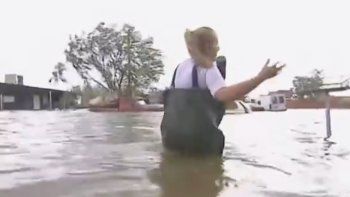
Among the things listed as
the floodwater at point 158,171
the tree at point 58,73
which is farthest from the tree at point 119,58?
the floodwater at point 158,171

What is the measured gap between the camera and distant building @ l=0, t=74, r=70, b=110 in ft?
161

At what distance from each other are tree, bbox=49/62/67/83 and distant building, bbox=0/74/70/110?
4326 millimetres

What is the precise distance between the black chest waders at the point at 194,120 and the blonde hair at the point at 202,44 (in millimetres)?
135

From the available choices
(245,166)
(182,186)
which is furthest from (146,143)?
(182,186)

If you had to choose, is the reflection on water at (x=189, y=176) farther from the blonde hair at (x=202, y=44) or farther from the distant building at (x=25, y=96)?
the distant building at (x=25, y=96)

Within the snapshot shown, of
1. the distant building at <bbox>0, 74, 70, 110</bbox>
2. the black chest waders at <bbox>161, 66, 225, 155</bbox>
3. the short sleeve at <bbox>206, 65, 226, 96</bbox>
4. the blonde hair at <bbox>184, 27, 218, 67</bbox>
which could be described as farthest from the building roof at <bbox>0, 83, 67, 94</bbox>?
the short sleeve at <bbox>206, 65, 226, 96</bbox>

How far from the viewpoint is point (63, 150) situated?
4.57 m

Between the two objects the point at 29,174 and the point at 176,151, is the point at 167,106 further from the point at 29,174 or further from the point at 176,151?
the point at 29,174

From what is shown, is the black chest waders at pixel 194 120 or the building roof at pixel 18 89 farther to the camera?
the building roof at pixel 18 89

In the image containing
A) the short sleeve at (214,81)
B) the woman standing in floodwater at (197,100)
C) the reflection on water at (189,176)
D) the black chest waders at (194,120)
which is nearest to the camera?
the reflection on water at (189,176)

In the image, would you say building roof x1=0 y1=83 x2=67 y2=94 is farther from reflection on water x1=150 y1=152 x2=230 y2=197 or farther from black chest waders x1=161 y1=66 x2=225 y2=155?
reflection on water x1=150 y1=152 x2=230 y2=197

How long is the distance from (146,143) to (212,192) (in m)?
2.59

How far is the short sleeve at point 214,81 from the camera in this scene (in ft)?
12.1

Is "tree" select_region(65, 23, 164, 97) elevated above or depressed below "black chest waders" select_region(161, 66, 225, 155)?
above
